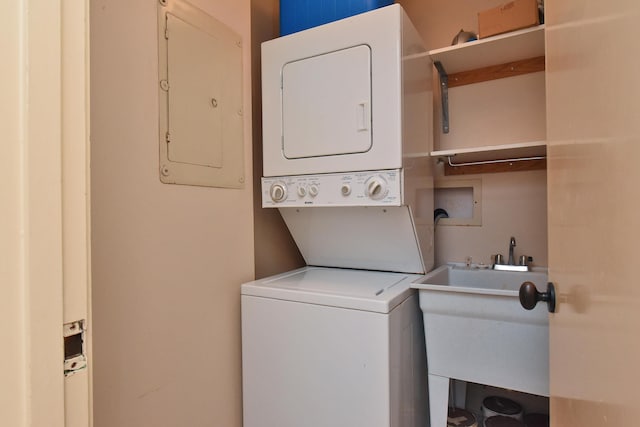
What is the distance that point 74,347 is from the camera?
73cm

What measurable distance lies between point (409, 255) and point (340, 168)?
0.63m

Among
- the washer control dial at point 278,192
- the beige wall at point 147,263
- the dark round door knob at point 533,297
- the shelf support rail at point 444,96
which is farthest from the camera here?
the shelf support rail at point 444,96

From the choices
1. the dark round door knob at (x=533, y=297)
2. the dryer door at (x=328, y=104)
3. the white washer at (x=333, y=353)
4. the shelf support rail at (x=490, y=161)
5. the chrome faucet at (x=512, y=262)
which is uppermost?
the dryer door at (x=328, y=104)

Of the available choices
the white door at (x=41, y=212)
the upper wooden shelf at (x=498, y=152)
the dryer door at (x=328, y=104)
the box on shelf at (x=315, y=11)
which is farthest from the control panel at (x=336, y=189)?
the white door at (x=41, y=212)

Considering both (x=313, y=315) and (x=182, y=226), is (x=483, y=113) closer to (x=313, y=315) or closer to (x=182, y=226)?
(x=313, y=315)

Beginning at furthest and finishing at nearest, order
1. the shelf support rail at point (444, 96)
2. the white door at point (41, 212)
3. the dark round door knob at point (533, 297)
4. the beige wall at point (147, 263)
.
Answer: the shelf support rail at point (444, 96)
the beige wall at point (147, 263)
the dark round door knob at point (533, 297)
the white door at point (41, 212)

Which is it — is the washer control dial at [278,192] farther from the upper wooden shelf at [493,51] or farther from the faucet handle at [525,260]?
the faucet handle at [525,260]

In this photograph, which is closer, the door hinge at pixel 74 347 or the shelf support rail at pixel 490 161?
the door hinge at pixel 74 347

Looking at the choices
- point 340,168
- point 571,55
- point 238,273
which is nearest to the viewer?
point 571,55

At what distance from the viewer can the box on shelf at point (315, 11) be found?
175 centimetres

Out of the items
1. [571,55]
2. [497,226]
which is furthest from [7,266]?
[497,226]

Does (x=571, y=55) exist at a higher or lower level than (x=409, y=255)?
higher

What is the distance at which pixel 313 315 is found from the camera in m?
1.54

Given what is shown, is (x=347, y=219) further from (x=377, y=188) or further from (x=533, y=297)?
Answer: (x=533, y=297)
